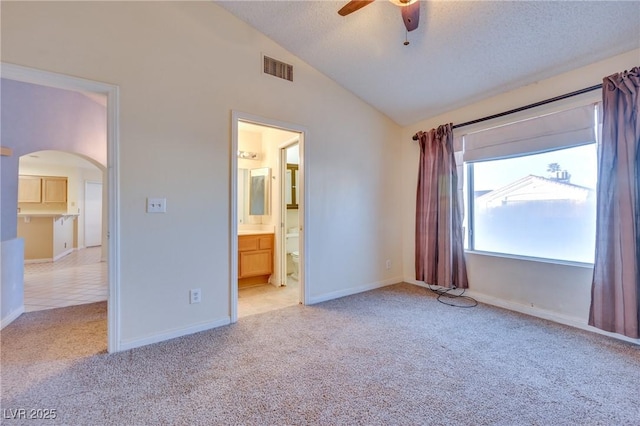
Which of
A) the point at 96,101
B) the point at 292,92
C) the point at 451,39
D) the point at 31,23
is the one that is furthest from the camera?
the point at 96,101

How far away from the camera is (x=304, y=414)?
59.2 inches

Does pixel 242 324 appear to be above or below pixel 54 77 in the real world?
below

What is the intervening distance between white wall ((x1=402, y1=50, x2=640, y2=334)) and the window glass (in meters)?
0.15

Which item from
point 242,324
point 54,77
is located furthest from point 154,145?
point 242,324

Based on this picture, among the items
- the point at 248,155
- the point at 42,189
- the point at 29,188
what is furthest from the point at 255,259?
the point at 29,188

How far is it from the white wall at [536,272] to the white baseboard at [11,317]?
502 centimetres

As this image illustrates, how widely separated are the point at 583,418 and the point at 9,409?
3.14m

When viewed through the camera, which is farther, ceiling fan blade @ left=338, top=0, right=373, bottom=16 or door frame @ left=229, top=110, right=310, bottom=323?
door frame @ left=229, top=110, right=310, bottom=323

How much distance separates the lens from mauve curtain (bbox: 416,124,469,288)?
3.48m

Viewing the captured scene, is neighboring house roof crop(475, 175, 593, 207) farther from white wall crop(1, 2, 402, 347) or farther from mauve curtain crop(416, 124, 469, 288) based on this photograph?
white wall crop(1, 2, 402, 347)

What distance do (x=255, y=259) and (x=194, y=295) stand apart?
152 centimetres

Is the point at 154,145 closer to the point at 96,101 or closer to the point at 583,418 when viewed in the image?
the point at 96,101

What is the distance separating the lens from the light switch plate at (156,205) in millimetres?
2311

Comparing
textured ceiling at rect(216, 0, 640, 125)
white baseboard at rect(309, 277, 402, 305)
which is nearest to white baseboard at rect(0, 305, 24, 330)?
white baseboard at rect(309, 277, 402, 305)
